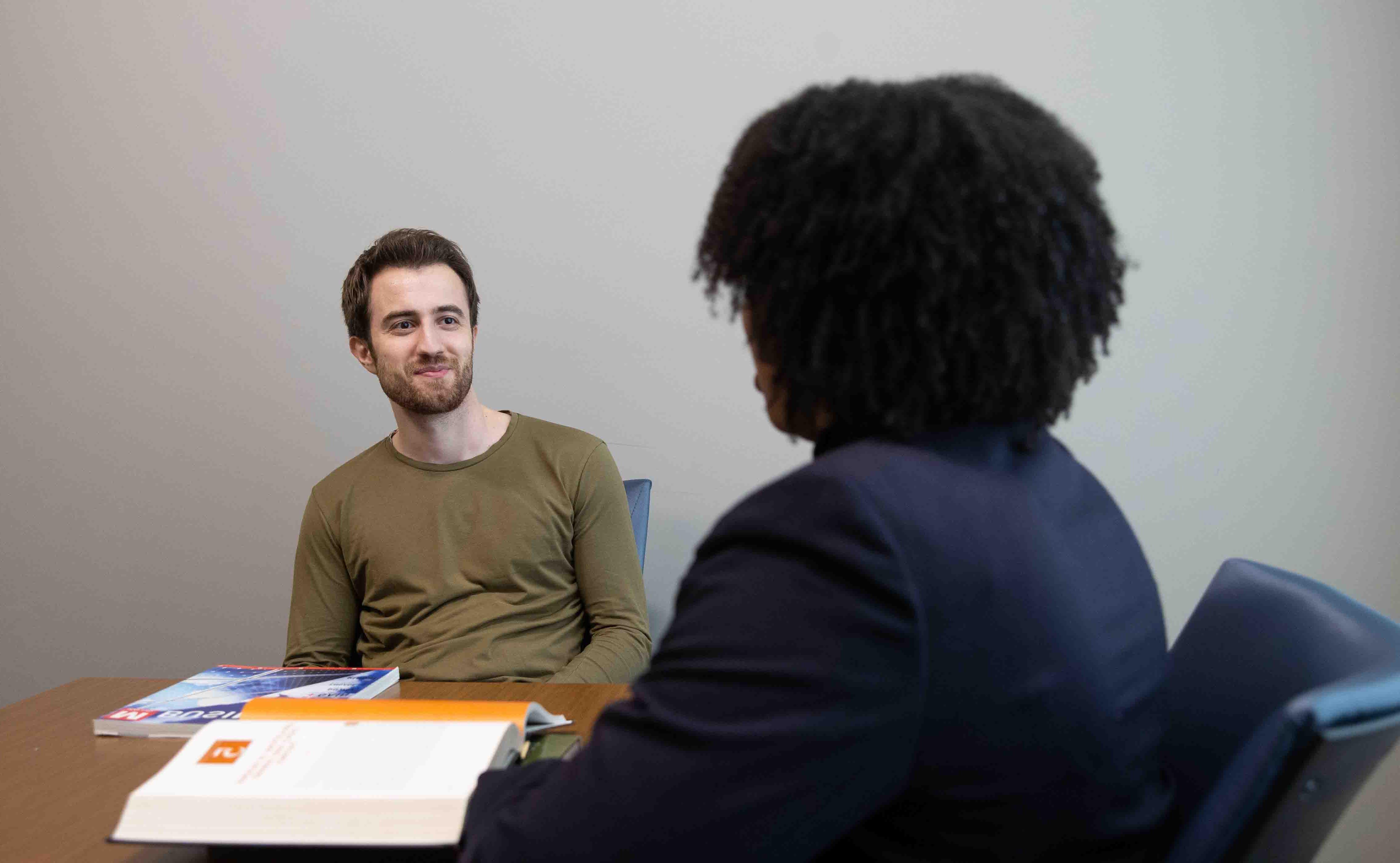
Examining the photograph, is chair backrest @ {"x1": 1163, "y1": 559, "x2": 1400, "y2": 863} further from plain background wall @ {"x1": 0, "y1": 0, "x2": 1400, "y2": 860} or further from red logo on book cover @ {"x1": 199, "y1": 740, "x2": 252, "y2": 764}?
plain background wall @ {"x1": 0, "y1": 0, "x2": 1400, "y2": 860}

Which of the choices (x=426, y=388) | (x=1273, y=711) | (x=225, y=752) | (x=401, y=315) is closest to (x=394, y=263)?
(x=401, y=315)

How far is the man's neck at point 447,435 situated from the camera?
1.78 metres

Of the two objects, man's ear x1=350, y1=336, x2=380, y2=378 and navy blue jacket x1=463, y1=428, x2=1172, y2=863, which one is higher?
man's ear x1=350, y1=336, x2=380, y2=378

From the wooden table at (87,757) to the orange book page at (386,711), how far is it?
10cm

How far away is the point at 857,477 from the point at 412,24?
6.92 feet

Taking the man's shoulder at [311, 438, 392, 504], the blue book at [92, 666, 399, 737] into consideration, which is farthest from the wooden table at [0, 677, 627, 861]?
the man's shoulder at [311, 438, 392, 504]

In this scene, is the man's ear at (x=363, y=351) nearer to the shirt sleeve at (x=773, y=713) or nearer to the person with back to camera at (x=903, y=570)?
the person with back to camera at (x=903, y=570)

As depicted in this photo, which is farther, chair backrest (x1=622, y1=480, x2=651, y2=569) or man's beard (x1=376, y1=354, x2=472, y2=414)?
chair backrest (x1=622, y1=480, x2=651, y2=569)

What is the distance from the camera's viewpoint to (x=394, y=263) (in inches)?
72.4

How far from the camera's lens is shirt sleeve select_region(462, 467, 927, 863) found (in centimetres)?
57

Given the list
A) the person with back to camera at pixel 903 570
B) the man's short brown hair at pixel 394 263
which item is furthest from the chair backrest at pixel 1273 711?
the man's short brown hair at pixel 394 263

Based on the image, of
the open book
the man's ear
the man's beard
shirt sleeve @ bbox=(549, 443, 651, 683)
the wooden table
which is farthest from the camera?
the man's ear

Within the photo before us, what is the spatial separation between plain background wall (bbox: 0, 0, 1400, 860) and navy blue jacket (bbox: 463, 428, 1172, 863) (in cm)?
161

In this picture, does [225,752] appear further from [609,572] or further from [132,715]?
[609,572]
